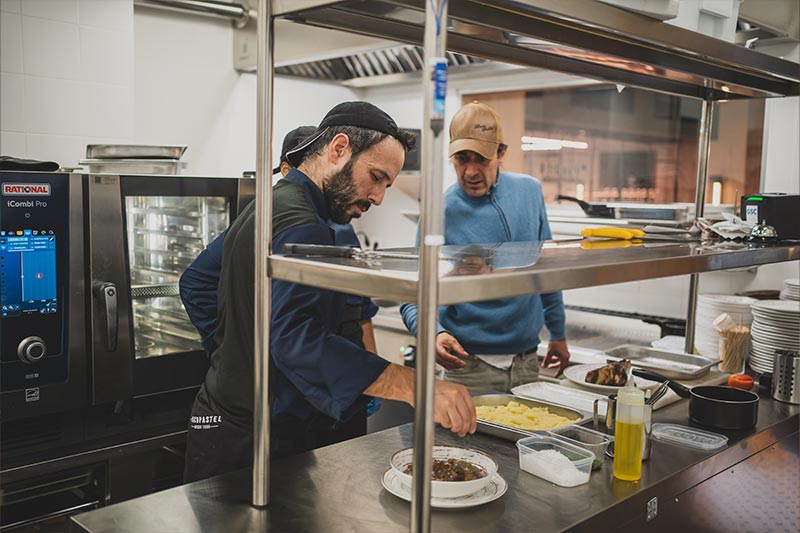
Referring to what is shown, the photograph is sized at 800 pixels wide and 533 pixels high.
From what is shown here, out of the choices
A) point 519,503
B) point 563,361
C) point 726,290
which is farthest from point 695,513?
point 726,290

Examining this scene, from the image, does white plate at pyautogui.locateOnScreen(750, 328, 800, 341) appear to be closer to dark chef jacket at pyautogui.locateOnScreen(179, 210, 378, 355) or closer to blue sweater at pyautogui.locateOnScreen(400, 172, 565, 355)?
blue sweater at pyautogui.locateOnScreen(400, 172, 565, 355)

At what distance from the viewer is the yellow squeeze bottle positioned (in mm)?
1743

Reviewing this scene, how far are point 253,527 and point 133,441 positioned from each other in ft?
4.59

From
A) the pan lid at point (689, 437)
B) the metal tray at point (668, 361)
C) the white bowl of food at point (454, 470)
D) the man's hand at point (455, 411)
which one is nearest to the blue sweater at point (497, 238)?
the metal tray at point (668, 361)

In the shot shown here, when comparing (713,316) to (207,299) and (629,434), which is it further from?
(207,299)

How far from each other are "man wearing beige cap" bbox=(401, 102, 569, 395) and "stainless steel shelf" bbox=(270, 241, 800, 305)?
1.13 metres

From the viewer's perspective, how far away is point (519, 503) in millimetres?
1606

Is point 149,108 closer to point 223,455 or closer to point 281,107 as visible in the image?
point 281,107

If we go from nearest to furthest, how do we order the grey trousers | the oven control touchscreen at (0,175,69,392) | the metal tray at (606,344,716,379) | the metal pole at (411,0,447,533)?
the metal pole at (411,0,447,533) → the oven control touchscreen at (0,175,69,392) → the metal tray at (606,344,716,379) → the grey trousers

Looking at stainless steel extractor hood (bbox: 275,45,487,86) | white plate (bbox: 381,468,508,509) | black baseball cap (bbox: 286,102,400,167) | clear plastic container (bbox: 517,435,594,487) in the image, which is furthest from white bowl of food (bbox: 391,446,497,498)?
stainless steel extractor hood (bbox: 275,45,487,86)

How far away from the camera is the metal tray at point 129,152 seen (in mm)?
2809

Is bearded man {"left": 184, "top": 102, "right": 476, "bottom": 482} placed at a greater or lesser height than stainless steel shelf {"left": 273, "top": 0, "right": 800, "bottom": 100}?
lesser

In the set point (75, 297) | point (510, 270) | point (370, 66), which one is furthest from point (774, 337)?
point (370, 66)

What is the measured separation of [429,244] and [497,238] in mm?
2059
